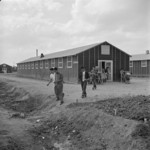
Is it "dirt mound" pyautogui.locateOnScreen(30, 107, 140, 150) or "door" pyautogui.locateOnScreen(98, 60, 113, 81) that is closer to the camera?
"dirt mound" pyautogui.locateOnScreen(30, 107, 140, 150)

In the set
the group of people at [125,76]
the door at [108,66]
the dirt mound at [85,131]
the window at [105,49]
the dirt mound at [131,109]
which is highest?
the window at [105,49]

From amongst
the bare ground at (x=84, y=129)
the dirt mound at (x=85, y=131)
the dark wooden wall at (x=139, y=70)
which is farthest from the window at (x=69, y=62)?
the dark wooden wall at (x=139, y=70)

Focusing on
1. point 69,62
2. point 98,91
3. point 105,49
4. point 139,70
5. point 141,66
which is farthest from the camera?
point 139,70

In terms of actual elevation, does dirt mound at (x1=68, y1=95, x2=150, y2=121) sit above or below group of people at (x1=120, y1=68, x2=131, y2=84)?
below

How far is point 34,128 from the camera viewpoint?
8188mm

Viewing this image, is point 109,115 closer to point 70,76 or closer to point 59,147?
point 59,147

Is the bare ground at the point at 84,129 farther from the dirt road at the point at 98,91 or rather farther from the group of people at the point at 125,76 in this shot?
the group of people at the point at 125,76

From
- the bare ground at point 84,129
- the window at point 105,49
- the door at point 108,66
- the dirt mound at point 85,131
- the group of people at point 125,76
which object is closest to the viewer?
the bare ground at point 84,129

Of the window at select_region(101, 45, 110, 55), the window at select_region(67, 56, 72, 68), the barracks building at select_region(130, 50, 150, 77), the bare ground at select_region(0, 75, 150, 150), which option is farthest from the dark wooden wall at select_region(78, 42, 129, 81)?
the bare ground at select_region(0, 75, 150, 150)

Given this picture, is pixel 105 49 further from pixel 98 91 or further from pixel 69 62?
pixel 98 91

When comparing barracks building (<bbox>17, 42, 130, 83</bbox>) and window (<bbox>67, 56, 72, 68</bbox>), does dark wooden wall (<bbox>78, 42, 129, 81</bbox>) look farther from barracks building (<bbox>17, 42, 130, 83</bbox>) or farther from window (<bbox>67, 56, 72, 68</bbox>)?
window (<bbox>67, 56, 72, 68</bbox>)

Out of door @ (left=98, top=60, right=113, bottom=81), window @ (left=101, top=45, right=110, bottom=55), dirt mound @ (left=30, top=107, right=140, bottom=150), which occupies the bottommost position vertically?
dirt mound @ (left=30, top=107, right=140, bottom=150)

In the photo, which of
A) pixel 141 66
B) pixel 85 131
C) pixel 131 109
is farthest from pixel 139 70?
pixel 85 131

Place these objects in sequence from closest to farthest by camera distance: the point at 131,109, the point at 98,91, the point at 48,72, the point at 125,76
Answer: the point at 131,109
the point at 98,91
the point at 125,76
the point at 48,72
